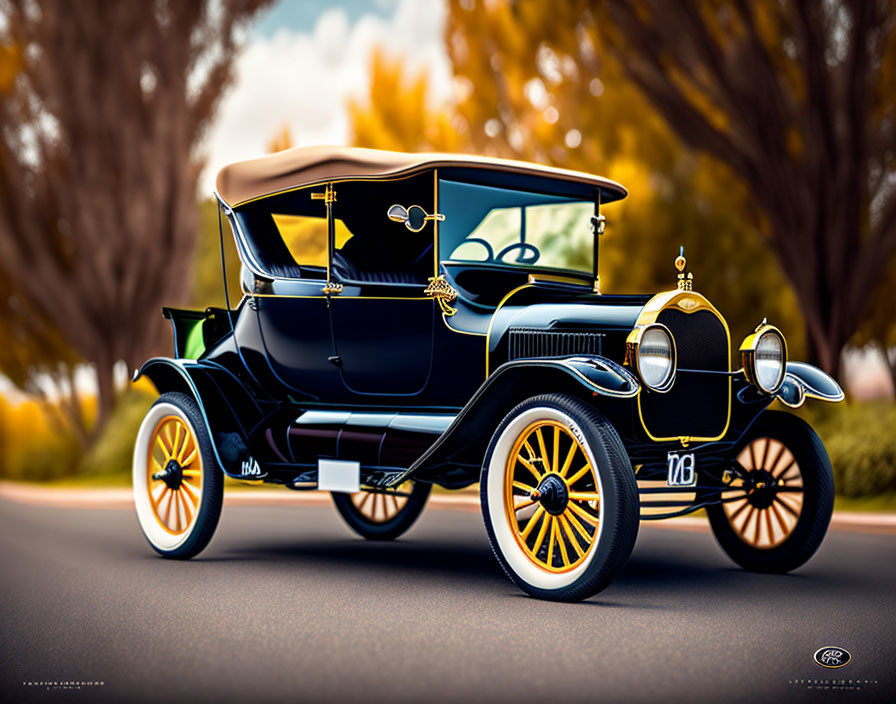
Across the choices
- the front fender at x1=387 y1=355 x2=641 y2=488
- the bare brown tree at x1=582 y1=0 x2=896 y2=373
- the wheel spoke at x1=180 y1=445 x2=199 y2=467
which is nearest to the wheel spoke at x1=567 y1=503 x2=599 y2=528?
the front fender at x1=387 y1=355 x2=641 y2=488

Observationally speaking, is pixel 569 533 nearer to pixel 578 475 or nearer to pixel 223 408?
pixel 578 475

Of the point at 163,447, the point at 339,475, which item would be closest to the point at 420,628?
the point at 339,475

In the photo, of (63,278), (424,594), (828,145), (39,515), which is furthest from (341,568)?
(63,278)

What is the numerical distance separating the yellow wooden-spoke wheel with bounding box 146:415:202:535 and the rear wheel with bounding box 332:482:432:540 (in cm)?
128

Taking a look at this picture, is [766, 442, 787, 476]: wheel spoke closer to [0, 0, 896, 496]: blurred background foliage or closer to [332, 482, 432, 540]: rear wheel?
[332, 482, 432, 540]: rear wheel

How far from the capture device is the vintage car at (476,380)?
5566 mm

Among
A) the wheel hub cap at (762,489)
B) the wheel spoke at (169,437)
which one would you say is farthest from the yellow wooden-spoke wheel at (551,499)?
the wheel spoke at (169,437)

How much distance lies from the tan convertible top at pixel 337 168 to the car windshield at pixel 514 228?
0.18 meters

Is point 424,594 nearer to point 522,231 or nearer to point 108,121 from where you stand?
point 522,231

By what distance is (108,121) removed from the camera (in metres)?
16.9

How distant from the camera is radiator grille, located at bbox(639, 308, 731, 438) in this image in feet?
18.9

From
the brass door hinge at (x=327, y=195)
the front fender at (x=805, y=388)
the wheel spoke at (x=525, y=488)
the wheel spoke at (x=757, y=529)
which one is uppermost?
the brass door hinge at (x=327, y=195)

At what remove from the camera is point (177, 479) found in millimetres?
7301

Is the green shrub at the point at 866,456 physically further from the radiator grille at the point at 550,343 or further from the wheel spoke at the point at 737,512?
the radiator grille at the point at 550,343
